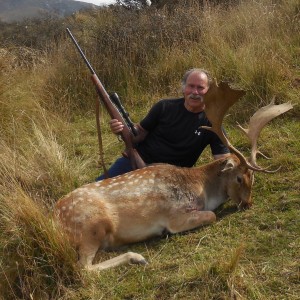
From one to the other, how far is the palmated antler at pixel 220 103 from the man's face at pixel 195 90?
66 centimetres

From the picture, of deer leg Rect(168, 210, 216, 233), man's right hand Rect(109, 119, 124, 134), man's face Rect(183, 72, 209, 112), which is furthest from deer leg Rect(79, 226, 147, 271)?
man's face Rect(183, 72, 209, 112)

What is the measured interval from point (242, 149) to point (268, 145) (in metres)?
0.36

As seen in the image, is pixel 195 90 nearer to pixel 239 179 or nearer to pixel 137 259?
pixel 239 179

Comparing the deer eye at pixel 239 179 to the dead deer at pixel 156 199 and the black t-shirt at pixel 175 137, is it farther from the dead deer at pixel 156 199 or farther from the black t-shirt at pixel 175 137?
the black t-shirt at pixel 175 137

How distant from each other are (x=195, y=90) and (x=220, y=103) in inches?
27.9

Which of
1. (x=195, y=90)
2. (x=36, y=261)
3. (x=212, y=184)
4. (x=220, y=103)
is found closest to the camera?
(x=36, y=261)

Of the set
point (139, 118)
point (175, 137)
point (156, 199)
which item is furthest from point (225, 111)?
point (139, 118)

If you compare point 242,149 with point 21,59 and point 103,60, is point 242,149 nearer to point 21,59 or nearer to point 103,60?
point 103,60

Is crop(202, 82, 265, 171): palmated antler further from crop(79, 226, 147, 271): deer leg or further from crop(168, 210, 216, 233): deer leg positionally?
crop(79, 226, 147, 271): deer leg

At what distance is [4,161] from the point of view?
563 centimetres

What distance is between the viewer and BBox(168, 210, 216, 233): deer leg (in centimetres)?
462

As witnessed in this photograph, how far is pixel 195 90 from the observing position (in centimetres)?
539

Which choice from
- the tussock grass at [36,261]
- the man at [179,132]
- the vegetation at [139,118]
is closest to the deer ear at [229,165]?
the vegetation at [139,118]

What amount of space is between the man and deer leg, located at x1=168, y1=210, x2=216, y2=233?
3.30ft
